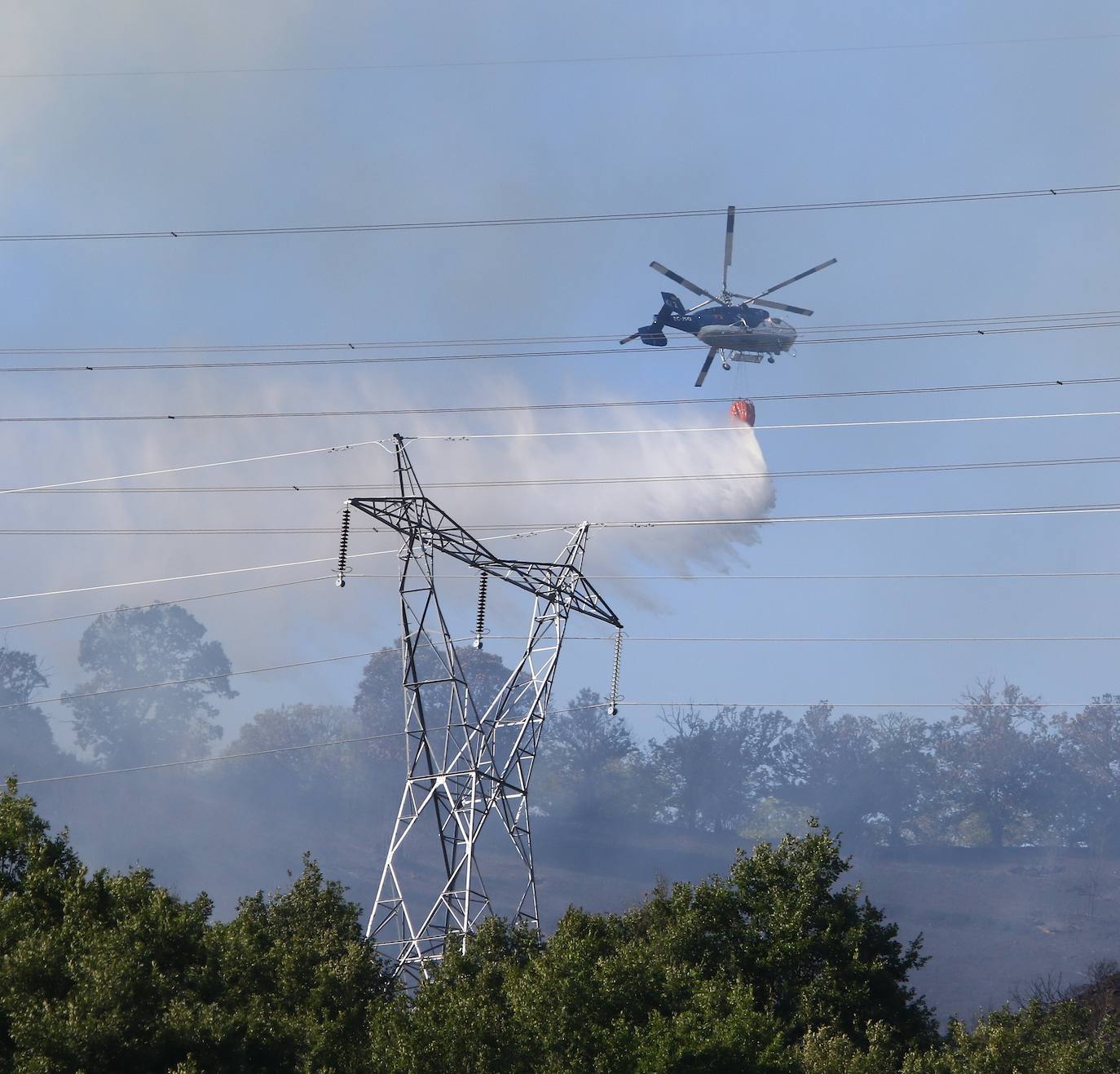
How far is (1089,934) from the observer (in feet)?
563

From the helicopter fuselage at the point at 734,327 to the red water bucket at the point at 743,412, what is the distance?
383 cm

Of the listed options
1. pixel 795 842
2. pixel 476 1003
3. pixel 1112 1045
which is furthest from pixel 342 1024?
pixel 1112 1045

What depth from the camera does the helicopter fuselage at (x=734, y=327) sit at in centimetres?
9806

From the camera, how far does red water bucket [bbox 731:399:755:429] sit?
96625 mm

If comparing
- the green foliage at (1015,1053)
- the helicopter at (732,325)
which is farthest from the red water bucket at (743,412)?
the green foliage at (1015,1053)

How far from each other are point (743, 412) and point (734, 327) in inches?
222

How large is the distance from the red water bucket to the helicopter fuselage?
3.83 m

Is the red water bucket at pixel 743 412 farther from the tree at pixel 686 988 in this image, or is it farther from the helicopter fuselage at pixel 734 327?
the tree at pixel 686 988

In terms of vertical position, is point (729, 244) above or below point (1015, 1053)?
above

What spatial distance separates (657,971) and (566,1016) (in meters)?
7.28

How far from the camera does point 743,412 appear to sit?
97938 millimetres

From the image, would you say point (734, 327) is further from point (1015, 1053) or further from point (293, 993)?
point (293, 993)

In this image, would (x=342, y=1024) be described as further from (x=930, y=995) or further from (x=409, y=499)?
(x=930, y=995)

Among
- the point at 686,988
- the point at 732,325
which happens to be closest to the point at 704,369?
the point at 732,325
